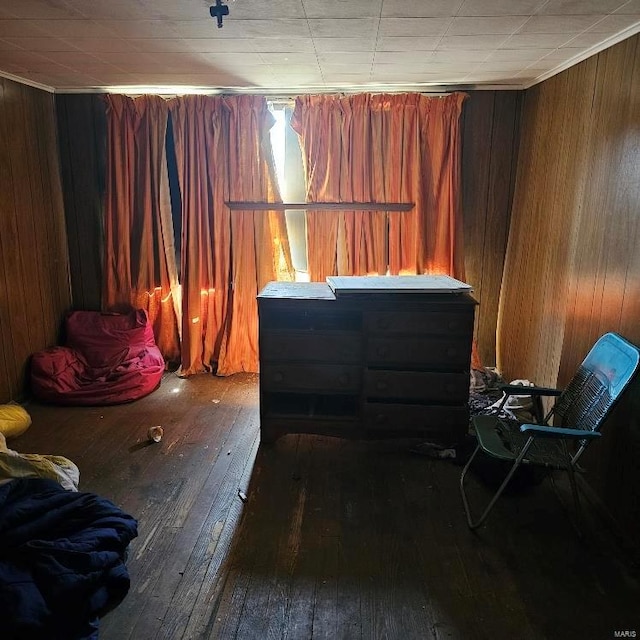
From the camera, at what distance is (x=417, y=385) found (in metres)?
2.65

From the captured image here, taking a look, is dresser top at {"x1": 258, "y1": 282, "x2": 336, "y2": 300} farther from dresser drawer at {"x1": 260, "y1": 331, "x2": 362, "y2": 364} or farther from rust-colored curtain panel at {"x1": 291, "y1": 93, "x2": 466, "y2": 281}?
rust-colored curtain panel at {"x1": 291, "y1": 93, "x2": 466, "y2": 281}

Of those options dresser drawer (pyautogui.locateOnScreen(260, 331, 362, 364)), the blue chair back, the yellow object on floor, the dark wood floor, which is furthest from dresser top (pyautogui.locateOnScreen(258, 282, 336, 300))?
the yellow object on floor

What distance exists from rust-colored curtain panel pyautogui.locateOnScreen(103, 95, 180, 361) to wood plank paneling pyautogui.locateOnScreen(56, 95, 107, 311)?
0.13 meters

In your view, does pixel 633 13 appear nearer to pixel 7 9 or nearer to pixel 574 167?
pixel 574 167

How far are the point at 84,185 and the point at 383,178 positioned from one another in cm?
224

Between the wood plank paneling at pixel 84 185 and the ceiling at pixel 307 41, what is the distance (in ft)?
1.03

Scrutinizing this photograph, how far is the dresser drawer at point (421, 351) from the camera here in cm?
261

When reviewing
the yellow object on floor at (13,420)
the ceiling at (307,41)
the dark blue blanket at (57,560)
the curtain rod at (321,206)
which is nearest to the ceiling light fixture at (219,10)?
the ceiling at (307,41)

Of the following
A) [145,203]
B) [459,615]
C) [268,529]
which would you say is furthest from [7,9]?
[459,615]

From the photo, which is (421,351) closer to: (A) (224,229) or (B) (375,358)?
(B) (375,358)

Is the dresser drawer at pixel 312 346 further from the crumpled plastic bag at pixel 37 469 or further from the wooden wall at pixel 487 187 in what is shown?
the wooden wall at pixel 487 187

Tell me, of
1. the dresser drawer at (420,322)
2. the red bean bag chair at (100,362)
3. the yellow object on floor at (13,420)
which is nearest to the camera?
the dresser drawer at (420,322)

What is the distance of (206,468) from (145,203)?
216 centimetres

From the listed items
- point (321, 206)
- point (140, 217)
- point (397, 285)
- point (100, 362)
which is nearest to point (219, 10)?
point (397, 285)
